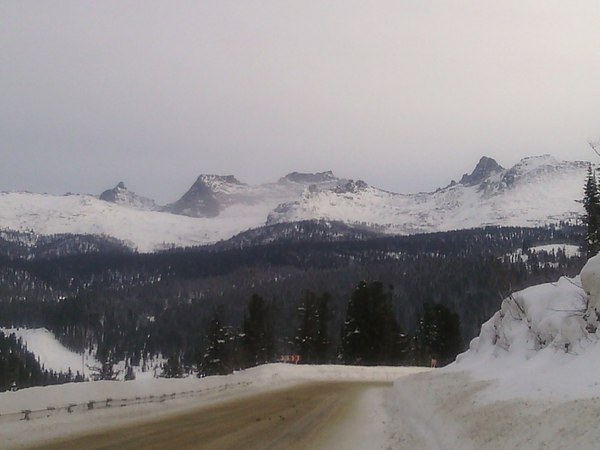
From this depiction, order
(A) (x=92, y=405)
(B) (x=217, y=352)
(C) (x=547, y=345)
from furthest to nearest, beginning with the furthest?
(B) (x=217, y=352)
(A) (x=92, y=405)
(C) (x=547, y=345)

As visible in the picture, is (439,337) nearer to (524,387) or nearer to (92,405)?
(92,405)

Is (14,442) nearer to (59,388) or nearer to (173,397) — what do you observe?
(59,388)

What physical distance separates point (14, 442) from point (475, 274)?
191m

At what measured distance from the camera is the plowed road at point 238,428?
53.6 feet

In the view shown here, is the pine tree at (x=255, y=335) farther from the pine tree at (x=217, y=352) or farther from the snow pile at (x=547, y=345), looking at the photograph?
the snow pile at (x=547, y=345)

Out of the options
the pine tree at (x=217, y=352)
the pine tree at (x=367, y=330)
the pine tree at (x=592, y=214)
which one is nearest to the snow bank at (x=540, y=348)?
the pine tree at (x=592, y=214)

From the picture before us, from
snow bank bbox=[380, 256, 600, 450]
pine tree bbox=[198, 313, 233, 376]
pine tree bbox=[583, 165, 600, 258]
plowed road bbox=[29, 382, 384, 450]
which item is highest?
pine tree bbox=[583, 165, 600, 258]

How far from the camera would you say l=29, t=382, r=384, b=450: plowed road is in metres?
16.3

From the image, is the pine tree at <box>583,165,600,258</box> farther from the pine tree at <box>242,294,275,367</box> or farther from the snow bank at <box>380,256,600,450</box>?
the pine tree at <box>242,294,275,367</box>

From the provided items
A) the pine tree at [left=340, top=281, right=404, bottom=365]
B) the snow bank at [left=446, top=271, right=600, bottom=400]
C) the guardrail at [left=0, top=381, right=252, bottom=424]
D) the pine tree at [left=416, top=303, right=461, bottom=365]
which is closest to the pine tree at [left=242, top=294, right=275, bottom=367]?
the pine tree at [left=340, top=281, right=404, bottom=365]

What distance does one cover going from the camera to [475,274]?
640 ft

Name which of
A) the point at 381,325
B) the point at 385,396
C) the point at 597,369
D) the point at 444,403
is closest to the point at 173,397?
the point at 385,396

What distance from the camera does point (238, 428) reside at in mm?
19516

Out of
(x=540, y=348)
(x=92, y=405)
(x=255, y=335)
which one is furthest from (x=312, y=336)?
(x=540, y=348)
